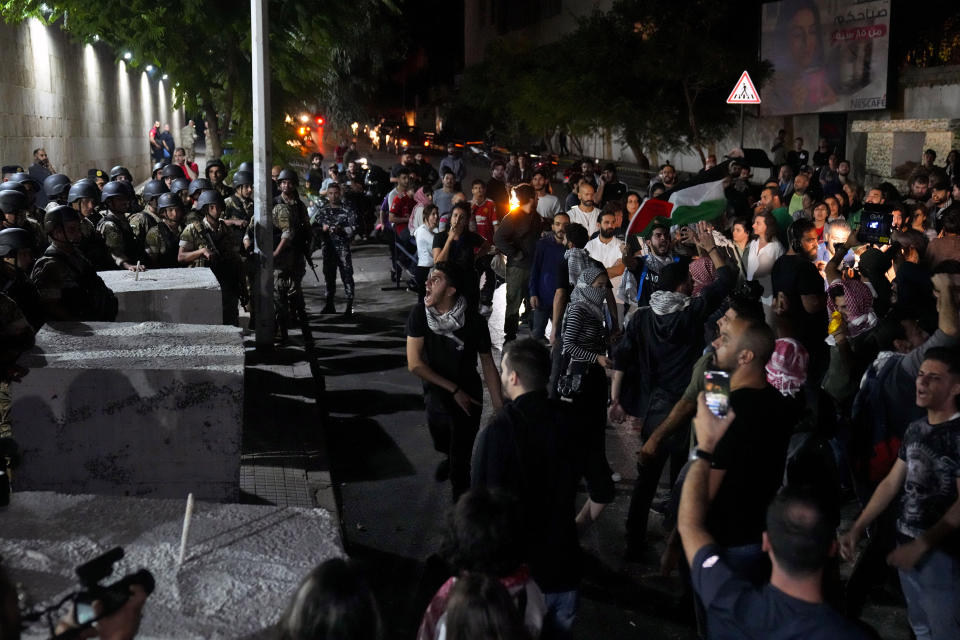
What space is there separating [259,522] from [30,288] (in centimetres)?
401

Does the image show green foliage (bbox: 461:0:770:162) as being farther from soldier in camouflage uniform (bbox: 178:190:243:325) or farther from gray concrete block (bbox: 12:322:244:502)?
gray concrete block (bbox: 12:322:244:502)

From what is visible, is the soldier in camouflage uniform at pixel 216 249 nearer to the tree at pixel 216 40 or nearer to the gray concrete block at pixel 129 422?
the tree at pixel 216 40

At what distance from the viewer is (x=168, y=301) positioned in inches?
331

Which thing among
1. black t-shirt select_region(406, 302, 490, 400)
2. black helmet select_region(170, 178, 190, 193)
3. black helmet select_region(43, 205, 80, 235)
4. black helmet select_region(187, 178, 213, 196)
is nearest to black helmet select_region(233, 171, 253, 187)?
black helmet select_region(187, 178, 213, 196)

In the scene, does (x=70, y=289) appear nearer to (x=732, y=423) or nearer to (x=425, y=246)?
(x=732, y=423)

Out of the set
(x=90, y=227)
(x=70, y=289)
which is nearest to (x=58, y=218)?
(x=70, y=289)

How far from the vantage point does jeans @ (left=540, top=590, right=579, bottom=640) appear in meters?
4.19

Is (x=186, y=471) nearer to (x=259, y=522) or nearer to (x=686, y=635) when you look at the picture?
(x=259, y=522)

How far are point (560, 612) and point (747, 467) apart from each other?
962mm

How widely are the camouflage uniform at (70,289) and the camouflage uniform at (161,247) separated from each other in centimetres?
308

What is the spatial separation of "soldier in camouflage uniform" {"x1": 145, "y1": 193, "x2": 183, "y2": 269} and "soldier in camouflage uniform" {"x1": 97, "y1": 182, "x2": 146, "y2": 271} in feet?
0.39

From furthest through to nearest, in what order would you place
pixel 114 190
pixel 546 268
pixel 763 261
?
pixel 114 190
pixel 546 268
pixel 763 261

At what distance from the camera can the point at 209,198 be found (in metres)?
11.6

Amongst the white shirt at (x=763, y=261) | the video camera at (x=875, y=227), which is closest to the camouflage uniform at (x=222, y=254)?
the white shirt at (x=763, y=261)
